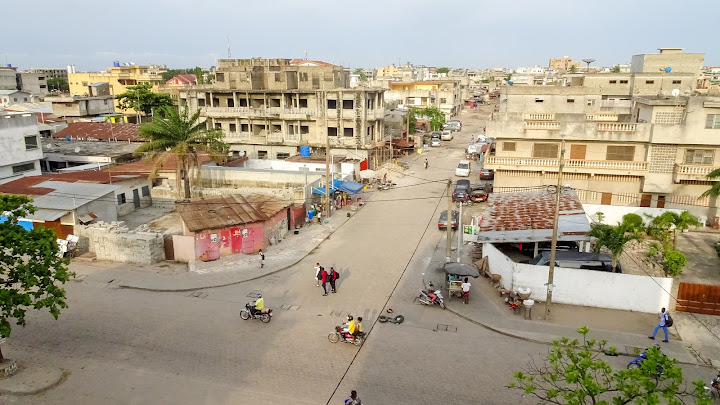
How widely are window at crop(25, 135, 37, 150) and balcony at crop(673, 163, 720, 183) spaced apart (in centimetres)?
4378

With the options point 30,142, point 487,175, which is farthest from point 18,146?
point 487,175

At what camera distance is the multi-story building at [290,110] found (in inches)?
1738

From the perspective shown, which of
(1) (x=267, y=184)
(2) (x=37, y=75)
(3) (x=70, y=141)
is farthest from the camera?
(2) (x=37, y=75)

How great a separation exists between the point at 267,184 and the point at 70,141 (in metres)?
27.0

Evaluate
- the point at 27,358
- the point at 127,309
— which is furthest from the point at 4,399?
the point at 127,309

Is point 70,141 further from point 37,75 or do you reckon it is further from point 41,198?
point 37,75

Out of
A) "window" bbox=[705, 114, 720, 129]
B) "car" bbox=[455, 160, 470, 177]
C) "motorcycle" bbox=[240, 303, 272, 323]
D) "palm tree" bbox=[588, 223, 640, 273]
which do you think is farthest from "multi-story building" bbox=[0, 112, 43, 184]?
"window" bbox=[705, 114, 720, 129]

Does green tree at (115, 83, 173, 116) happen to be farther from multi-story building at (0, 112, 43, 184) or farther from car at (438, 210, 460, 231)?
car at (438, 210, 460, 231)

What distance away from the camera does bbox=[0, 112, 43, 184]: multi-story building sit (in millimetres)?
33438

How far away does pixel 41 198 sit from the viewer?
80.5 ft

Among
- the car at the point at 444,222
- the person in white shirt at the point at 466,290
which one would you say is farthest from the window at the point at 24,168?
the person in white shirt at the point at 466,290

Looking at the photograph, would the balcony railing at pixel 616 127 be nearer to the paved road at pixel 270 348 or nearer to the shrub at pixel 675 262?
the shrub at pixel 675 262

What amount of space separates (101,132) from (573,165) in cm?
4602

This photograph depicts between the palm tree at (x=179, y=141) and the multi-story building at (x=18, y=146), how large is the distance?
1231 centimetres
